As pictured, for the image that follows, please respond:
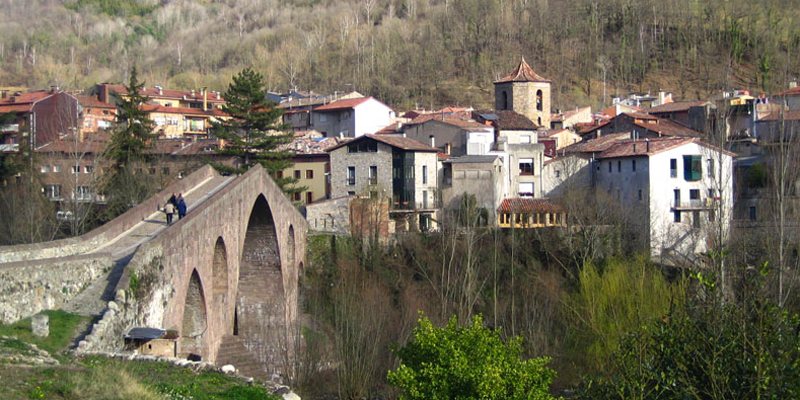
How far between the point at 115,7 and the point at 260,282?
120211 mm

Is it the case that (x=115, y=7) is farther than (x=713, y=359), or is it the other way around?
(x=115, y=7)

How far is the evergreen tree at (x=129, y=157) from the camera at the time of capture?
4288 centimetres

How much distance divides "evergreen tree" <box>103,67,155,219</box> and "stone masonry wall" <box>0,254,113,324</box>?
942 inches

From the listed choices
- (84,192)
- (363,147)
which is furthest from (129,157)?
(363,147)

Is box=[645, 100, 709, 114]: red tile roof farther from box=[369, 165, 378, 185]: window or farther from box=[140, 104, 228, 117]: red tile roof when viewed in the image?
box=[140, 104, 228, 117]: red tile roof

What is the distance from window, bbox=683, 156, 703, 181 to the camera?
148 ft

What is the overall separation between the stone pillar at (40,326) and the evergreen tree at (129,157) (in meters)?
26.2

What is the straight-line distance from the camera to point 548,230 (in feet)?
141

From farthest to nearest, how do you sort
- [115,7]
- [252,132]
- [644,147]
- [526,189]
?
[115,7], [526,189], [644,147], [252,132]

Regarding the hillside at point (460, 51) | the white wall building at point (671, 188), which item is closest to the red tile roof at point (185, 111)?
the hillside at point (460, 51)

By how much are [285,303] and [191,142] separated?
888 inches

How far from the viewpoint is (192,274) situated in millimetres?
23797

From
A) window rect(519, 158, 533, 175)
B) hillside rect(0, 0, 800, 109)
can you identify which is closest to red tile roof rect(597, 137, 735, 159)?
window rect(519, 158, 533, 175)

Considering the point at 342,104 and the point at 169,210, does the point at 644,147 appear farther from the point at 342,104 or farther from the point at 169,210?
the point at 169,210
